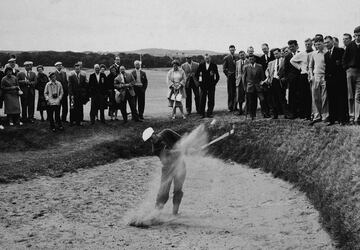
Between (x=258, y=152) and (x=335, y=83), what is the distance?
3.65 metres

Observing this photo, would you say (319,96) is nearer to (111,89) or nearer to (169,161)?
(169,161)

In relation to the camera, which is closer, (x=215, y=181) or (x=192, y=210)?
(x=192, y=210)

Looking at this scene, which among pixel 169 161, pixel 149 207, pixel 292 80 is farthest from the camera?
pixel 292 80

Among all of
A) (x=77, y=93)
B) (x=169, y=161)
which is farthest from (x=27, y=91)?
(x=169, y=161)

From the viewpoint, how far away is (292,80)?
17.8 m

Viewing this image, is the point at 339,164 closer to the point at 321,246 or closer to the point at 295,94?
the point at 321,246

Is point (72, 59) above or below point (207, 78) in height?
above

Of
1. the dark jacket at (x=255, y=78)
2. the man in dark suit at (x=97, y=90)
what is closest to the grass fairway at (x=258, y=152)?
the man in dark suit at (x=97, y=90)

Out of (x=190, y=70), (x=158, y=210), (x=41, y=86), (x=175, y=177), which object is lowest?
(x=158, y=210)

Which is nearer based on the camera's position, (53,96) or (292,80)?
(292,80)

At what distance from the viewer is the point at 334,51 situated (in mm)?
15648

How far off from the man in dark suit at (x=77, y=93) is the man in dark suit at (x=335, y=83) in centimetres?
992

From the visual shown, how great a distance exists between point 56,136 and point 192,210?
327 inches

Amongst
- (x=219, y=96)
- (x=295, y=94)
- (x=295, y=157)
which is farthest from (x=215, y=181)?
(x=219, y=96)
